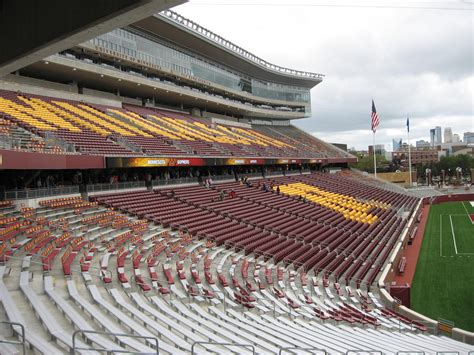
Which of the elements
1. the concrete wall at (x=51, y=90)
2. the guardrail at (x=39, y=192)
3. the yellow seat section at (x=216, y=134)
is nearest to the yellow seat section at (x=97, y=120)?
the concrete wall at (x=51, y=90)

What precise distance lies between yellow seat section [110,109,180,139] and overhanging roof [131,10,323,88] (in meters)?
7.05

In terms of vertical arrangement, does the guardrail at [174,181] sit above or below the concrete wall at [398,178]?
above

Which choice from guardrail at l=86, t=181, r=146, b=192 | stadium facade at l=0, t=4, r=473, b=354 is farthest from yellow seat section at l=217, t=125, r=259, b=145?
guardrail at l=86, t=181, r=146, b=192

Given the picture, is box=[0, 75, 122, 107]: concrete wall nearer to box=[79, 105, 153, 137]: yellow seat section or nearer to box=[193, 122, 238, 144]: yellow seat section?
box=[79, 105, 153, 137]: yellow seat section

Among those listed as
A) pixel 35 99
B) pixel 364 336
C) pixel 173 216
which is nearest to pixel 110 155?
pixel 173 216

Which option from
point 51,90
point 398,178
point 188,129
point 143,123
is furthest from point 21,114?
point 398,178

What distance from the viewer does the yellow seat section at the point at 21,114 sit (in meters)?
18.9

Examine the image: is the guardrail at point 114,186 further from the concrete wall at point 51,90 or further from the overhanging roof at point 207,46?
the overhanging roof at point 207,46

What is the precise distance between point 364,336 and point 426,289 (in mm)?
8004

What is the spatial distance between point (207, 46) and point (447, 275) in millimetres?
29384

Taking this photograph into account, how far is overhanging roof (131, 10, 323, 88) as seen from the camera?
107ft

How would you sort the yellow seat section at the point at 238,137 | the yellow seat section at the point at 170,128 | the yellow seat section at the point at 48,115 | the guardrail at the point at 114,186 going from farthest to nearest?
the yellow seat section at the point at 238,137 → the yellow seat section at the point at 170,128 → the yellow seat section at the point at 48,115 → the guardrail at the point at 114,186

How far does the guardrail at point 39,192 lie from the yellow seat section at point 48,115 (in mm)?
4372

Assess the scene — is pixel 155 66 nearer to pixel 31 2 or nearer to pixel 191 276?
pixel 191 276
